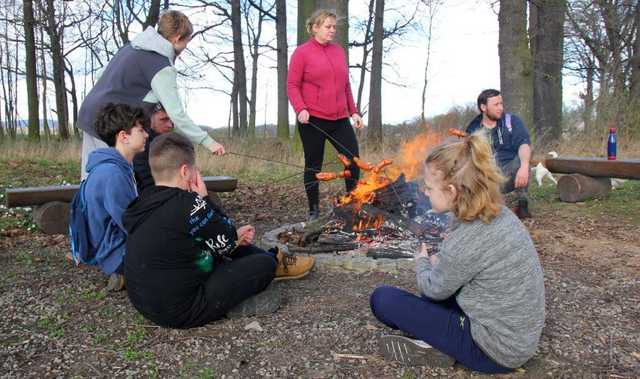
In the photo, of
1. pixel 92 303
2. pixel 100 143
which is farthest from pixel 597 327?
pixel 100 143

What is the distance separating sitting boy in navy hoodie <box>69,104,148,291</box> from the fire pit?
1.43 meters

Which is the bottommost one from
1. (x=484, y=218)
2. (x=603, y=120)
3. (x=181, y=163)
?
(x=484, y=218)

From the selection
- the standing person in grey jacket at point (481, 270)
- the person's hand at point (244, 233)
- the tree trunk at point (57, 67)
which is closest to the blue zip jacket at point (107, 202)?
the person's hand at point (244, 233)

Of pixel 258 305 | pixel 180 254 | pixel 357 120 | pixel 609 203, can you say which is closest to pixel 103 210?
pixel 180 254

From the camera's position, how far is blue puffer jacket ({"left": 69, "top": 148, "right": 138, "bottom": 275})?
3621 millimetres

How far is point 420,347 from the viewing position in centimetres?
278

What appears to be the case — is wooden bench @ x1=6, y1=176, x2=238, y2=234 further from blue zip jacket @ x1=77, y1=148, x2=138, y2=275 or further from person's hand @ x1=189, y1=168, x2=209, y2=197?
person's hand @ x1=189, y1=168, x2=209, y2=197

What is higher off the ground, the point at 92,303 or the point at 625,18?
the point at 625,18

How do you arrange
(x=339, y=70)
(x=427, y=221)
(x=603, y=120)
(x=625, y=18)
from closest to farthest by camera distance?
(x=427, y=221), (x=339, y=70), (x=603, y=120), (x=625, y=18)

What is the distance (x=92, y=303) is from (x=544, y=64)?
1700 cm

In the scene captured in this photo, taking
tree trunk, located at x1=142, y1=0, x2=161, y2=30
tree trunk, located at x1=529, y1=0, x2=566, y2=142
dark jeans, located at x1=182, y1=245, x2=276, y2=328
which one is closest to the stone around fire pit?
dark jeans, located at x1=182, y1=245, x2=276, y2=328

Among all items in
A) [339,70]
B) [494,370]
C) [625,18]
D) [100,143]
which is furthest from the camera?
[625,18]

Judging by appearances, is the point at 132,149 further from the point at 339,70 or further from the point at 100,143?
the point at 339,70

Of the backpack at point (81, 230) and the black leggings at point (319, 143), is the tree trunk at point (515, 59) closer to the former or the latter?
the black leggings at point (319, 143)
